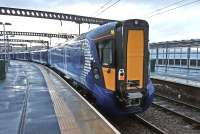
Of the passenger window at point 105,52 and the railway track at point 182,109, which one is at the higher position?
the passenger window at point 105,52

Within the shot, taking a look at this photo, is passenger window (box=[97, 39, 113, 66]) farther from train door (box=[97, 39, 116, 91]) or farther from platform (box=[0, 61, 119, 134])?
platform (box=[0, 61, 119, 134])

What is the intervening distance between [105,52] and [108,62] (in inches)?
18.6

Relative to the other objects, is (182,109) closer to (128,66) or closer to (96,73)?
(128,66)

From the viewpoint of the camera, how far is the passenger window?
31.7ft

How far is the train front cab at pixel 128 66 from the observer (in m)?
Answer: 9.33

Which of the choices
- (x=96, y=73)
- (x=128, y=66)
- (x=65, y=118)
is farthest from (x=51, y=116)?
(x=128, y=66)

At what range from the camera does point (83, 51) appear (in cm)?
1287

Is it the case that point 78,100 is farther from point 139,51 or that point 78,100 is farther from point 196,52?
point 196,52

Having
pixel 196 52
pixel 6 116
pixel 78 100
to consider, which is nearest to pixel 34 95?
pixel 78 100

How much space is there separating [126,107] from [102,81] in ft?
4.35


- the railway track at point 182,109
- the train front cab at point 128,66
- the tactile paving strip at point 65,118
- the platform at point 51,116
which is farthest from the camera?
the railway track at point 182,109

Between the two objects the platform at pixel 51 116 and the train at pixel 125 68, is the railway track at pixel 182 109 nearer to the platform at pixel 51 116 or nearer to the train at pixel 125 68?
the train at pixel 125 68

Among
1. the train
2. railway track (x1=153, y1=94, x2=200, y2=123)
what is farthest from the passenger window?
railway track (x1=153, y1=94, x2=200, y2=123)

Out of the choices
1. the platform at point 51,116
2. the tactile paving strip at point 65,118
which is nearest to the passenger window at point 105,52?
the platform at point 51,116
